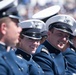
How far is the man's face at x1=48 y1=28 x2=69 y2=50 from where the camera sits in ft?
16.5

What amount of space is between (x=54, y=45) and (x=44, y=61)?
28cm

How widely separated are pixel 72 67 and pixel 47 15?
1035 mm

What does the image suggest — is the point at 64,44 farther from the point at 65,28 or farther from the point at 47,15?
the point at 47,15

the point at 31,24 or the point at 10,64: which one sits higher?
the point at 31,24

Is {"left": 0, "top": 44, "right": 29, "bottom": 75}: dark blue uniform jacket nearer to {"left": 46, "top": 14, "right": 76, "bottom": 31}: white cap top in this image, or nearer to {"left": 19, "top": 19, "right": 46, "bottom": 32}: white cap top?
{"left": 19, "top": 19, "right": 46, "bottom": 32}: white cap top

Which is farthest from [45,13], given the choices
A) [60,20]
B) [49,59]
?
[49,59]

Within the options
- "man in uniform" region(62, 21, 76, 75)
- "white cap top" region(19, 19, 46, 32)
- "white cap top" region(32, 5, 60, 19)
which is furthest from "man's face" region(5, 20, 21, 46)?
"man in uniform" region(62, 21, 76, 75)

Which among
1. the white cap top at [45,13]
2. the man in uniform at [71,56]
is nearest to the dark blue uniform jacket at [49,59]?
the white cap top at [45,13]

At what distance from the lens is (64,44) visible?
16.6 ft

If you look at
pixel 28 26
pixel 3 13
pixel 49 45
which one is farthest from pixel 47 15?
pixel 3 13

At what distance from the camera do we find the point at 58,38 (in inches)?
198

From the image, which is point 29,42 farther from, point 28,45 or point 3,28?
point 3,28

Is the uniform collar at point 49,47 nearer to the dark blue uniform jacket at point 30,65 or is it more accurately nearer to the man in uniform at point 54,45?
the man in uniform at point 54,45

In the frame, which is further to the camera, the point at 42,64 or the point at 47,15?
the point at 47,15
